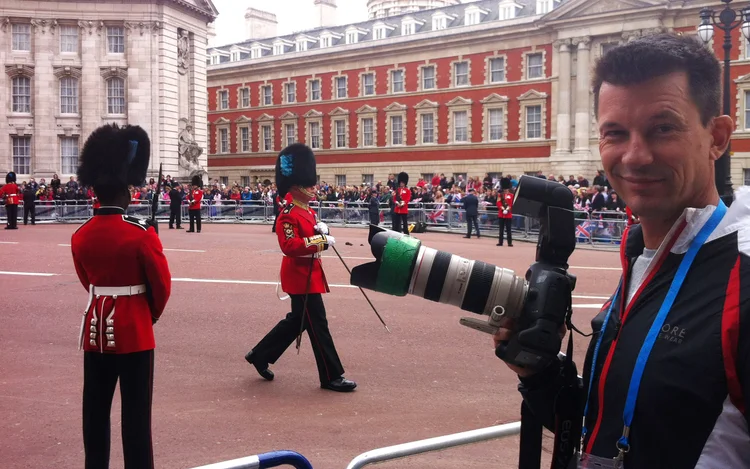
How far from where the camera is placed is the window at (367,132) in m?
51.2

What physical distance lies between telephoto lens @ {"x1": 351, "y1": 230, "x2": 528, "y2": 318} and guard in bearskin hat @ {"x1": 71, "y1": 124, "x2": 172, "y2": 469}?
2395mm

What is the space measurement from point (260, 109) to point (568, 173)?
84.0 feet

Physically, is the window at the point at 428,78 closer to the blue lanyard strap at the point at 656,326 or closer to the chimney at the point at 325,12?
the chimney at the point at 325,12

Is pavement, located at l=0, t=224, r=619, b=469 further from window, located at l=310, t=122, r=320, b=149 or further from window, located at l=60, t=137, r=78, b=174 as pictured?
window, located at l=310, t=122, r=320, b=149

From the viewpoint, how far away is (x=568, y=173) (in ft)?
134

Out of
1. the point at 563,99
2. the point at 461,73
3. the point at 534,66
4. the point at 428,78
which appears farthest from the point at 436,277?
the point at 428,78

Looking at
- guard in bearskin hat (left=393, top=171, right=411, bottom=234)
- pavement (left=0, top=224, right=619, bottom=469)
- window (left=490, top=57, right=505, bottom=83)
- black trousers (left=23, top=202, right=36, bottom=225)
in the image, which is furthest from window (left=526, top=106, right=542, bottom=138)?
pavement (left=0, top=224, right=619, bottom=469)

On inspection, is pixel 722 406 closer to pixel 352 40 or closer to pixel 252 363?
pixel 252 363

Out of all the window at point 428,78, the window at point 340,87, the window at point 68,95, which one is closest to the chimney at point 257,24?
the window at point 340,87

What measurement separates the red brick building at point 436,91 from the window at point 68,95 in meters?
18.9

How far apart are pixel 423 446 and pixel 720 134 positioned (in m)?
1.95

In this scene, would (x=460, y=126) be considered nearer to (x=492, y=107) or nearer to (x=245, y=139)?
(x=492, y=107)

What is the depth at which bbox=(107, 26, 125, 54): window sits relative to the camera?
3816 centimetres

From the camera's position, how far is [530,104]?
4412cm
